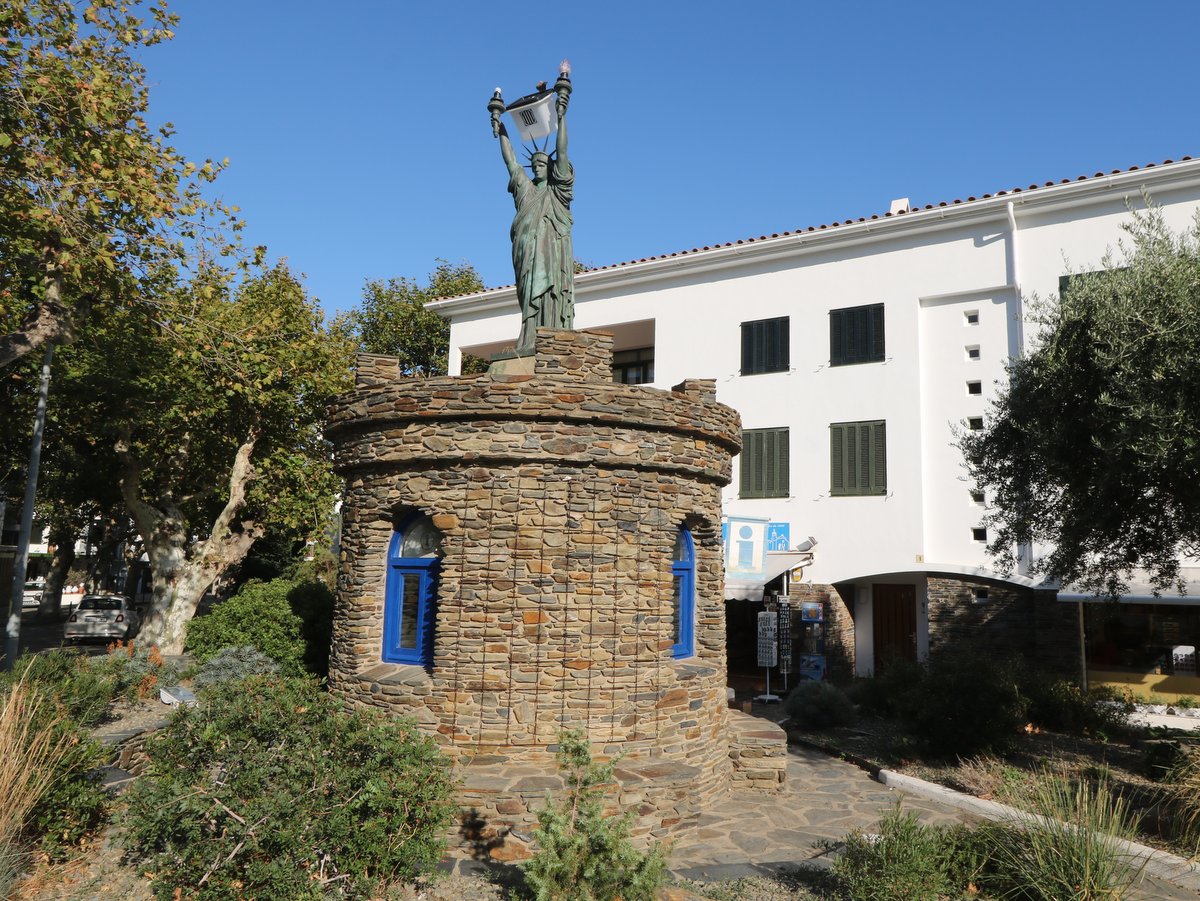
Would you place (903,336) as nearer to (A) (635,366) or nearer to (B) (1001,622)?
(B) (1001,622)

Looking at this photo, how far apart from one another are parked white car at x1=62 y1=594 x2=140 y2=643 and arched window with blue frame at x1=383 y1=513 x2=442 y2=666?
884 inches

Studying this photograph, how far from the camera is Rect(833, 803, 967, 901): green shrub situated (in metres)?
6.18

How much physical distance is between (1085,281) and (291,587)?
16.2 m

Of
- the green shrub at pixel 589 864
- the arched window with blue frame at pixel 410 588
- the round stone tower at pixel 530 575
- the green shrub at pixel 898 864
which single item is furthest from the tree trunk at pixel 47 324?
the green shrub at pixel 898 864

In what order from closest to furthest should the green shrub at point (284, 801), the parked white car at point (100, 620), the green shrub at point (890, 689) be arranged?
1. the green shrub at point (284, 801)
2. the green shrub at point (890, 689)
3. the parked white car at point (100, 620)

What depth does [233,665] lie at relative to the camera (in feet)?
48.8

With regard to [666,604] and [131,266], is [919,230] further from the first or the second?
[131,266]

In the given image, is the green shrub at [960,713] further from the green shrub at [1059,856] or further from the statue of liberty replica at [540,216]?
the statue of liberty replica at [540,216]

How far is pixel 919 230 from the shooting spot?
19.7m

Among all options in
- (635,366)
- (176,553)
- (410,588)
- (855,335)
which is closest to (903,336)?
(855,335)

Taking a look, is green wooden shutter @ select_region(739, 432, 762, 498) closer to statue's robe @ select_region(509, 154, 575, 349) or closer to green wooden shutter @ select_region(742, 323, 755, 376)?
green wooden shutter @ select_region(742, 323, 755, 376)

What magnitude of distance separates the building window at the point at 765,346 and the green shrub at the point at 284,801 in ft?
53.2

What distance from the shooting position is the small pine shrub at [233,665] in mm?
14672

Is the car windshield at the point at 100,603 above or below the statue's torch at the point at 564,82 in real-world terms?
below
